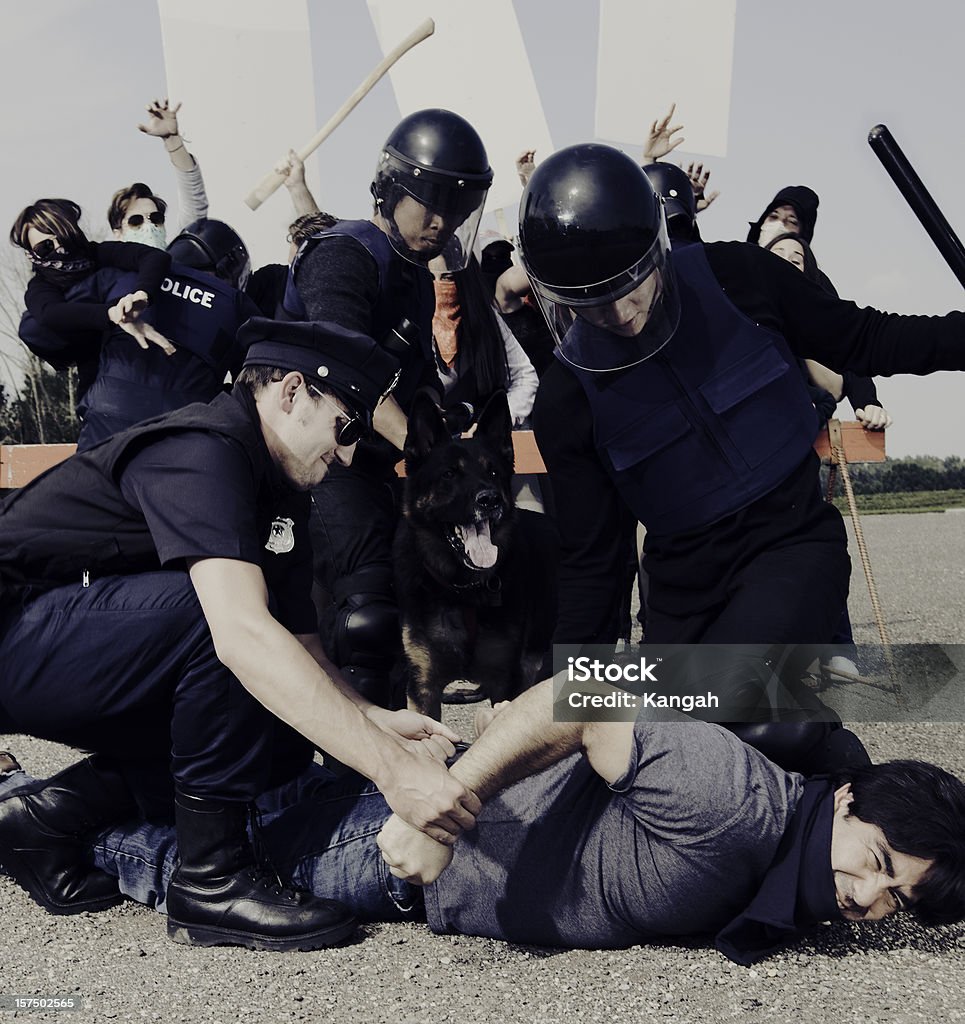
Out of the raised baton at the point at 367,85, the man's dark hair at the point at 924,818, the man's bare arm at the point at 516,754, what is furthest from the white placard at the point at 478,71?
the man's dark hair at the point at 924,818

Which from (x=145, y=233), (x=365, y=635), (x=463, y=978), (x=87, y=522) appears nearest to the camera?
(x=463, y=978)

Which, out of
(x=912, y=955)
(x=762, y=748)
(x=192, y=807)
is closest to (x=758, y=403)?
(x=762, y=748)

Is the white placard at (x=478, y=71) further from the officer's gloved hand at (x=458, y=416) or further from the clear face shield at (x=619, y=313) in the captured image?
the clear face shield at (x=619, y=313)

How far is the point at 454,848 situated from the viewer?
2740 mm

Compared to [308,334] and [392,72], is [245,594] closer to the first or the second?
[308,334]

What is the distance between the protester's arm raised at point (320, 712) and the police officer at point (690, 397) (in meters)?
0.87

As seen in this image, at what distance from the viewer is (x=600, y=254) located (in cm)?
307

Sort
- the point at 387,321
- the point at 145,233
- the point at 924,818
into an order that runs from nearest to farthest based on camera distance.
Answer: the point at 924,818 → the point at 387,321 → the point at 145,233

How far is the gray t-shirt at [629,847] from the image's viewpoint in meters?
2.46

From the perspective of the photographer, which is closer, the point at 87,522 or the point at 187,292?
the point at 87,522

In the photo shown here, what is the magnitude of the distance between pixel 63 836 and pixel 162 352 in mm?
2184

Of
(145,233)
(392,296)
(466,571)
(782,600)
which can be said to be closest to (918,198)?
(782,600)

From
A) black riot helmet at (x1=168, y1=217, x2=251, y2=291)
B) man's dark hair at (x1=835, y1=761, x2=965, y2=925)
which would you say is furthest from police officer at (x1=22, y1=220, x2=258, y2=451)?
man's dark hair at (x1=835, y1=761, x2=965, y2=925)

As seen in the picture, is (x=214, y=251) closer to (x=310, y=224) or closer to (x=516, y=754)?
(x=310, y=224)
